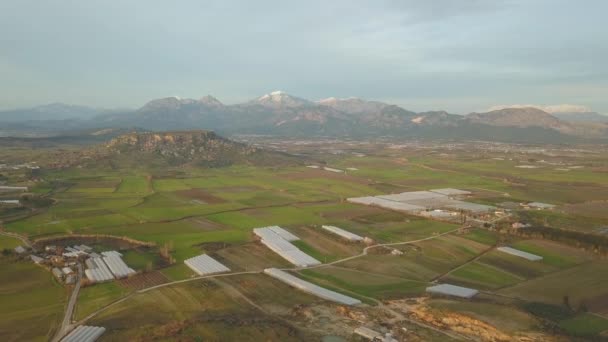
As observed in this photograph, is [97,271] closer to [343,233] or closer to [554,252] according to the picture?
[343,233]

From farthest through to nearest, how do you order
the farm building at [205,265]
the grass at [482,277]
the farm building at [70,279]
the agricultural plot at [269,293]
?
the farm building at [205,265] → the grass at [482,277] → the farm building at [70,279] → the agricultural plot at [269,293]

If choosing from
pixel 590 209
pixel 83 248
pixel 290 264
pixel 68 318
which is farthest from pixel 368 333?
pixel 590 209

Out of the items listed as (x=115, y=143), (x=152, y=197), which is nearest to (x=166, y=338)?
(x=152, y=197)

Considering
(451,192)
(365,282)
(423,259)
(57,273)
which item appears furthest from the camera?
(451,192)

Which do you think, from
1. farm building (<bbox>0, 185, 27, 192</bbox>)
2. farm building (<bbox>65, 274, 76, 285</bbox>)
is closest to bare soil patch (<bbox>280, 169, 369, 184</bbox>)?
farm building (<bbox>0, 185, 27, 192</bbox>)

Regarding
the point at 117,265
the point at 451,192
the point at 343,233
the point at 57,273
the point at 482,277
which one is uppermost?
the point at 451,192

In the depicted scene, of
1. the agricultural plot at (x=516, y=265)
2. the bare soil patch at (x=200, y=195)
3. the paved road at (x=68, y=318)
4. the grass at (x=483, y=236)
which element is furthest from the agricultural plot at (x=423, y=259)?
the bare soil patch at (x=200, y=195)

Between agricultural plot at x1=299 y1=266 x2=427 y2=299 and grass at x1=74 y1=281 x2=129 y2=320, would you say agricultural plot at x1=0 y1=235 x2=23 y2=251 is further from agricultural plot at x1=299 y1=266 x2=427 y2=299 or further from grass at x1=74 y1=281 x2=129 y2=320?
agricultural plot at x1=299 y1=266 x2=427 y2=299

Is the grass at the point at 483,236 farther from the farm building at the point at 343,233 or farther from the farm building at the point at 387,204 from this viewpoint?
the farm building at the point at 343,233
